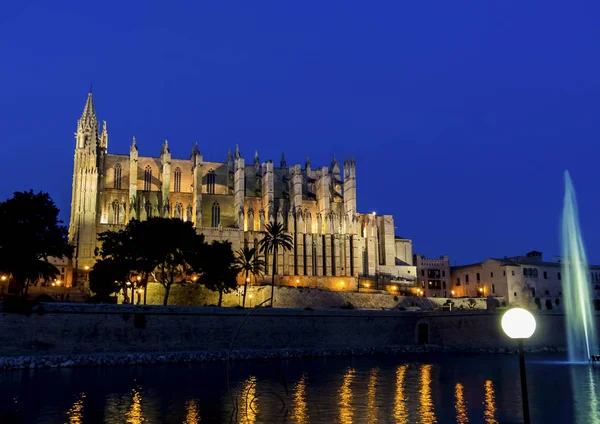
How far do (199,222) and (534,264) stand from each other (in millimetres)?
42346

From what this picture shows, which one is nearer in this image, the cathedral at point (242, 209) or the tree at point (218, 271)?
the tree at point (218, 271)

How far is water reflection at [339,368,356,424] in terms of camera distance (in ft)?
74.0

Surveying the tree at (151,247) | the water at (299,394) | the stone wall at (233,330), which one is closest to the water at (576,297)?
the stone wall at (233,330)

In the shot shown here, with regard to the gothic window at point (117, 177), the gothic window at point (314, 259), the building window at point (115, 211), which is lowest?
the gothic window at point (314, 259)

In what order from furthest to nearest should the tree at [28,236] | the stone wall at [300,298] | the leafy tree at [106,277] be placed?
the stone wall at [300,298], the leafy tree at [106,277], the tree at [28,236]

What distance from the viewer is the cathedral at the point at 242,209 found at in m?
74.4

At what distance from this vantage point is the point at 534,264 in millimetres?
77250

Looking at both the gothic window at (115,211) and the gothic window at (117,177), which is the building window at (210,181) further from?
the gothic window at (115,211)

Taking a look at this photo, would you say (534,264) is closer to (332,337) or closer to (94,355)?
(332,337)

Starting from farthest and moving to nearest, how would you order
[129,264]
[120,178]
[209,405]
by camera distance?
[120,178], [129,264], [209,405]

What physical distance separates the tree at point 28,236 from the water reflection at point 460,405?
3166 centimetres

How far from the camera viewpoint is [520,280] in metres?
75.9

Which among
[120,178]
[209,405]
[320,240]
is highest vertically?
[120,178]

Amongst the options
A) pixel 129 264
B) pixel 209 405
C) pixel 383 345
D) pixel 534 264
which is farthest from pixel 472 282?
pixel 209 405
